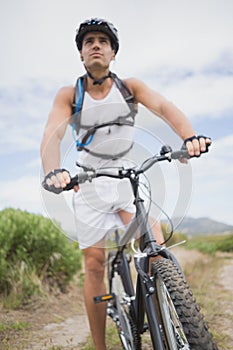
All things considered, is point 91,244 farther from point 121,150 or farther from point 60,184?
point 60,184

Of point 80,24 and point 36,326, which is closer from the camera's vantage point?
point 80,24

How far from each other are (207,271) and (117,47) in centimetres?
504

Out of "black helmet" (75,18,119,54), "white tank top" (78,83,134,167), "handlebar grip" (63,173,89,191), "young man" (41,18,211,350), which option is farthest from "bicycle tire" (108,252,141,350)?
"black helmet" (75,18,119,54)

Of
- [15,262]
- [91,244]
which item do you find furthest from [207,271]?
[91,244]

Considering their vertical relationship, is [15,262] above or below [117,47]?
below

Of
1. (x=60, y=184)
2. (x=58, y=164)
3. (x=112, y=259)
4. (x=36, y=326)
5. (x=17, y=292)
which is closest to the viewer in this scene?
(x=60, y=184)

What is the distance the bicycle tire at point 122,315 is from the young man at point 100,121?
30 cm

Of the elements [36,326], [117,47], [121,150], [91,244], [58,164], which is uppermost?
[117,47]

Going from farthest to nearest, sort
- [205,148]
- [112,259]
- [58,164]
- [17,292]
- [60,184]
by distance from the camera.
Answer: [17,292] → [112,259] → [58,164] → [205,148] → [60,184]

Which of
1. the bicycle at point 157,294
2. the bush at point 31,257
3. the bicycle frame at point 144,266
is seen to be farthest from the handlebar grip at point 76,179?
the bush at point 31,257

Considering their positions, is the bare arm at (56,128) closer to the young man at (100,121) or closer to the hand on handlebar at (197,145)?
the young man at (100,121)

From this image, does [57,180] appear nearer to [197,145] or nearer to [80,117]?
[197,145]

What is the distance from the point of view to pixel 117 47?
288cm

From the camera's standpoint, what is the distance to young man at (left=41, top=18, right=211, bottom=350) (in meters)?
2.70
